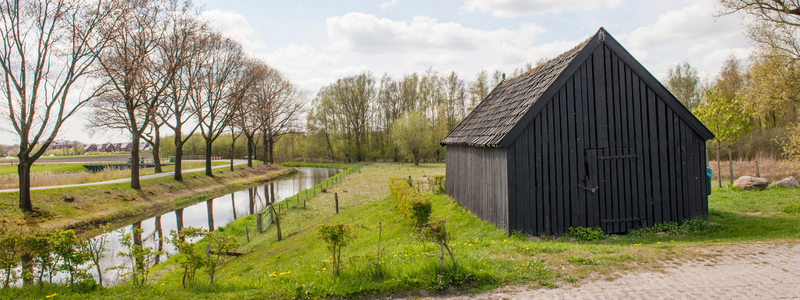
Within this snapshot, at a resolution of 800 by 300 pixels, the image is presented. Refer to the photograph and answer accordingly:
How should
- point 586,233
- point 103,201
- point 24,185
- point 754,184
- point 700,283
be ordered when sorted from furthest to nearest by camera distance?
point 103,201
point 24,185
point 754,184
point 586,233
point 700,283

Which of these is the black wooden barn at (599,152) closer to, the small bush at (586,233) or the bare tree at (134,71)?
the small bush at (586,233)

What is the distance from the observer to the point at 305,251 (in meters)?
10.6

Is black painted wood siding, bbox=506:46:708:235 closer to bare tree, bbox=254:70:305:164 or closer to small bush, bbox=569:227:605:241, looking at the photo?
small bush, bbox=569:227:605:241

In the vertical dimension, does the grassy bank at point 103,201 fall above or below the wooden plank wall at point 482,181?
below

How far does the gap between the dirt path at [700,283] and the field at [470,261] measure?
0.27m

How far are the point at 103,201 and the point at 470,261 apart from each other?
2259cm

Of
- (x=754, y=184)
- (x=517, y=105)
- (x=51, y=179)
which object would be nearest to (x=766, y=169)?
(x=754, y=184)

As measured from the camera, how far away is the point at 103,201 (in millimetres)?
20219

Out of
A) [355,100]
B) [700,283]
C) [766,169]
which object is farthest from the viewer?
[355,100]

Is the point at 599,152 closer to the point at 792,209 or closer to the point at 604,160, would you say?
the point at 604,160

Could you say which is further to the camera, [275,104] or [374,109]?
[374,109]

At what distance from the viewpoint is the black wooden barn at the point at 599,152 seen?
892 cm

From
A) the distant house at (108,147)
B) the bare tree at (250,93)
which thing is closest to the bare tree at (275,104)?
the bare tree at (250,93)

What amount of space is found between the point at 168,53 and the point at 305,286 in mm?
24369
